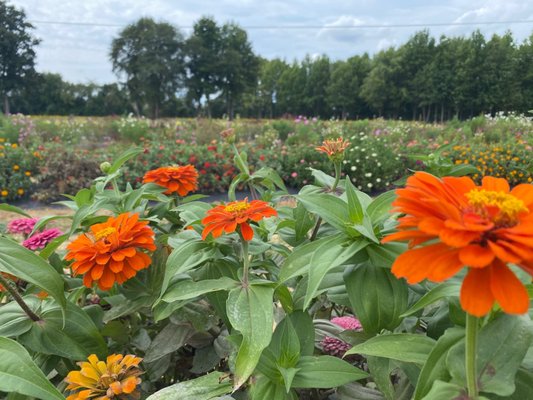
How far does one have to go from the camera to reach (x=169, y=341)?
0.92 meters

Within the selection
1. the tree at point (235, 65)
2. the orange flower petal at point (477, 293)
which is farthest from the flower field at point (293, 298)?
the tree at point (235, 65)

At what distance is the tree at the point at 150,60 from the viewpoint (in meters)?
36.4

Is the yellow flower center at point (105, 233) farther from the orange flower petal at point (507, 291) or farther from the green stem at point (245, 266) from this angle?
the orange flower petal at point (507, 291)

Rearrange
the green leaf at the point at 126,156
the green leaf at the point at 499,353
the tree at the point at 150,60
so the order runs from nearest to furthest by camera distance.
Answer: the green leaf at the point at 499,353 < the green leaf at the point at 126,156 < the tree at the point at 150,60

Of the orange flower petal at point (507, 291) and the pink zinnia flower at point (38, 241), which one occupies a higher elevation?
the orange flower petal at point (507, 291)

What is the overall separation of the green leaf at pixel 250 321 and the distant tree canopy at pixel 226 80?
114 feet

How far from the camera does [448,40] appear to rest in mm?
36781

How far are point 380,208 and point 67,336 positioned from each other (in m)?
0.63

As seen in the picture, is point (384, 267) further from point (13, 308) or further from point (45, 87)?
point (45, 87)

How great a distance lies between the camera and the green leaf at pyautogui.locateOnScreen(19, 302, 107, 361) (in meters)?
0.85

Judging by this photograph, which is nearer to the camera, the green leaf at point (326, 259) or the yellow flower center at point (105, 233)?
the green leaf at point (326, 259)

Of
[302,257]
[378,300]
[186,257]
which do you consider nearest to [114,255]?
[186,257]

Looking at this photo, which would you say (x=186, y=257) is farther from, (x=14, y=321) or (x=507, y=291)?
(x=507, y=291)

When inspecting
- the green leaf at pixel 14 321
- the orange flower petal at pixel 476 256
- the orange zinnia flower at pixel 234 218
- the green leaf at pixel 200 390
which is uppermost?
the orange flower petal at pixel 476 256
